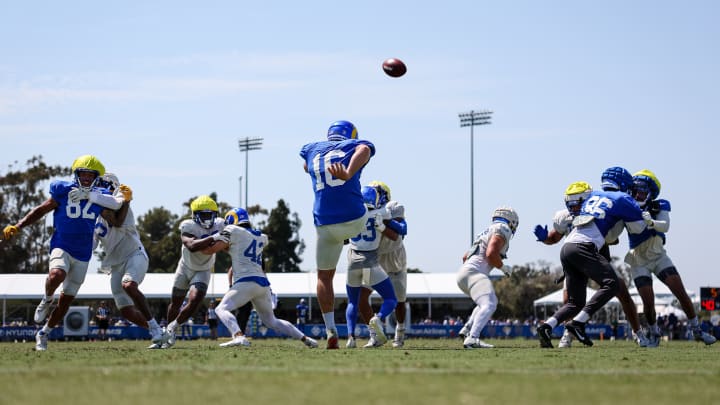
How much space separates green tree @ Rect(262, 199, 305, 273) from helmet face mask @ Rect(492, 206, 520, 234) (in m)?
72.8

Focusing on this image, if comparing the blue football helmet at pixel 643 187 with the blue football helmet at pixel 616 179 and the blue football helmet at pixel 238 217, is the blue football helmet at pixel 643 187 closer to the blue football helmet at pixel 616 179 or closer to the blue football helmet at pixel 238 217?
the blue football helmet at pixel 616 179

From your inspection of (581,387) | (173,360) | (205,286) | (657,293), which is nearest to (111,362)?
(173,360)

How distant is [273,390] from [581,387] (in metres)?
1.88

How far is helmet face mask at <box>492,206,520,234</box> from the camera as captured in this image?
11797mm

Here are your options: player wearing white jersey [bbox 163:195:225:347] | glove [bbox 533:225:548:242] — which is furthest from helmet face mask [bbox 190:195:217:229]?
glove [bbox 533:225:548:242]

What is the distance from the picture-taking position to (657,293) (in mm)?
45562

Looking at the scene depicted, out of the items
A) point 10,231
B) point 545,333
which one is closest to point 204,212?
point 10,231

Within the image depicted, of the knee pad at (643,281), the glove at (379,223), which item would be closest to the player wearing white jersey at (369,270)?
the glove at (379,223)

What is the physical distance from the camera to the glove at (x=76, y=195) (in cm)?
1162

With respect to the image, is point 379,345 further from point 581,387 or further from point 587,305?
point 581,387

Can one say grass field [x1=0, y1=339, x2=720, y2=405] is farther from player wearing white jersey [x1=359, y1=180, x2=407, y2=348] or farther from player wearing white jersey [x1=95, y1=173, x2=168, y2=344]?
player wearing white jersey [x1=359, y1=180, x2=407, y2=348]

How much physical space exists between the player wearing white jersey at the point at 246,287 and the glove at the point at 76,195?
1783 millimetres

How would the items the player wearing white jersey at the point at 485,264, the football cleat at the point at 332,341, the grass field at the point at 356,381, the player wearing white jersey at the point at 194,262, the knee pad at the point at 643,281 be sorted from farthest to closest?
the knee pad at the point at 643,281, the player wearing white jersey at the point at 194,262, the player wearing white jersey at the point at 485,264, the football cleat at the point at 332,341, the grass field at the point at 356,381

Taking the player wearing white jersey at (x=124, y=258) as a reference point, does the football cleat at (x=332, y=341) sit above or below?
below
